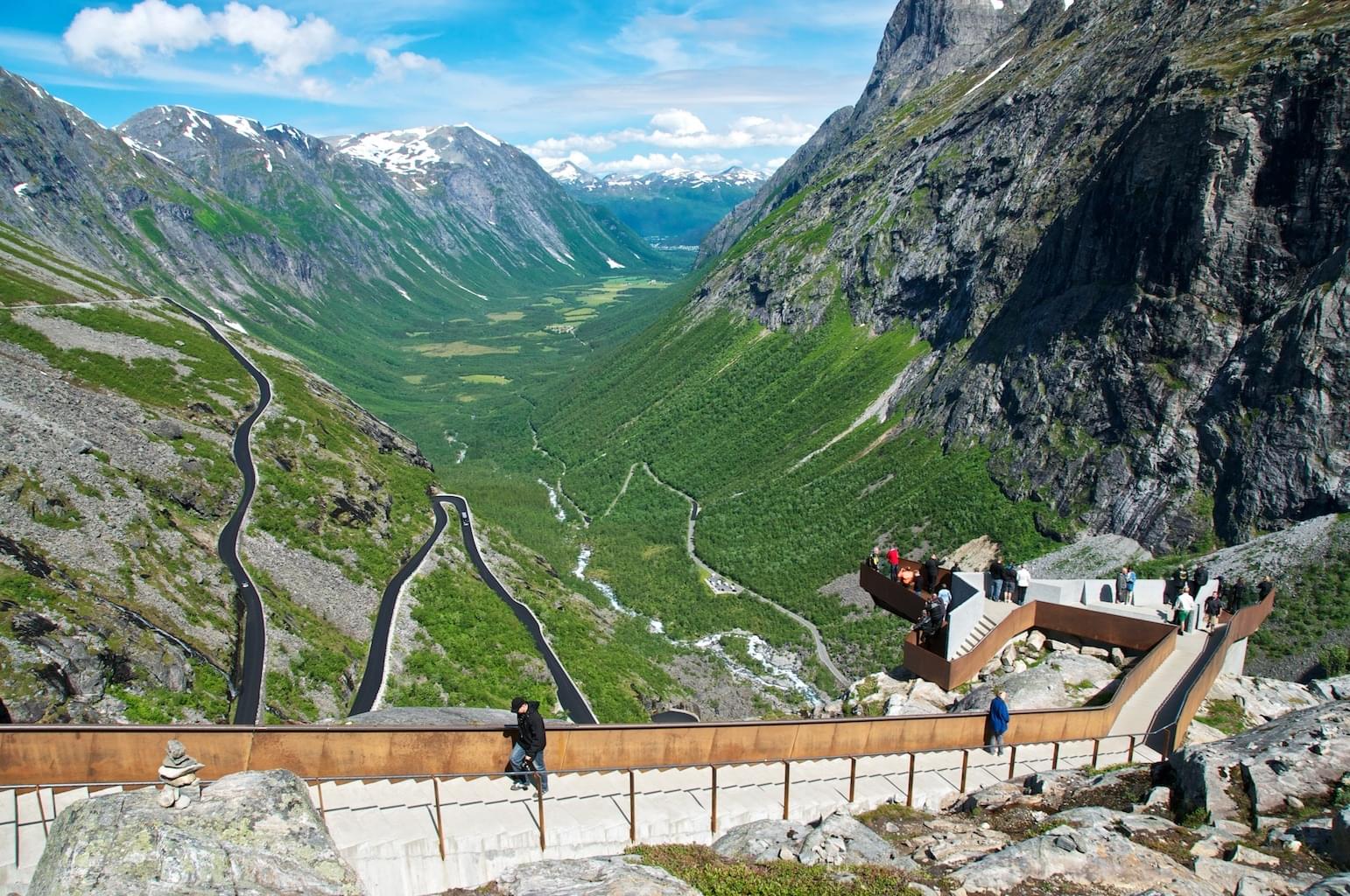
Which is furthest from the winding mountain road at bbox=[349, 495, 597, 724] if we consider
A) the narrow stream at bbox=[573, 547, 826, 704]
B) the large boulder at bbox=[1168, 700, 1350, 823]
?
the large boulder at bbox=[1168, 700, 1350, 823]

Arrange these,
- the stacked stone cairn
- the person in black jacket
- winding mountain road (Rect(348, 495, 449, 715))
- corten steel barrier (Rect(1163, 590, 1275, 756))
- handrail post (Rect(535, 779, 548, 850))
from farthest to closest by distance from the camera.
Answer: winding mountain road (Rect(348, 495, 449, 715))
corten steel barrier (Rect(1163, 590, 1275, 756))
the person in black jacket
handrail post (Rect(535, 779, 548, 850))
the stacked stone cairn

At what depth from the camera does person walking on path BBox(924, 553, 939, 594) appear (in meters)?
40.9

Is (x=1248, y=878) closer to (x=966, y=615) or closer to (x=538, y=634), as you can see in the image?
(x=966, y=615)

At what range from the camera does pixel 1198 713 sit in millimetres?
Answer: 28750

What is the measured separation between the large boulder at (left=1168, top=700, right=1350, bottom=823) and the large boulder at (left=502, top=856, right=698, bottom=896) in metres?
11.9

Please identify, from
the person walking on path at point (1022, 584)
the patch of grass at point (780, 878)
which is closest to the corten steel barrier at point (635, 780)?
the patch of grass at point (780, 878)

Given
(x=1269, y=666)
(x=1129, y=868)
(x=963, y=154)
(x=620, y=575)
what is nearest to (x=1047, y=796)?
(x=1129, y=868)

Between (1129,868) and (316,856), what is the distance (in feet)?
48.1

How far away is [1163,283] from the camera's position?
8106cm

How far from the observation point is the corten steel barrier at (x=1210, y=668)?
2502 centimetres

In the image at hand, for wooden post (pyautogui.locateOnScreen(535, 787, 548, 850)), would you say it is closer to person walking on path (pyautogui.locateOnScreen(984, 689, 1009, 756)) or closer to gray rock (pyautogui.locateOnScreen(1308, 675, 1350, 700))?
person walking on path (pyautogui.locateOnScreen(984, 689, 1009, 756))

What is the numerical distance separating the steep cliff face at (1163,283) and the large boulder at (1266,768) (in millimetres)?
51702

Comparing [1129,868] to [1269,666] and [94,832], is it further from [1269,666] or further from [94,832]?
[1269,666]

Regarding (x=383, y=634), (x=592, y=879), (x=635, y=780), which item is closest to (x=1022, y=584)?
(x=635, y=780)
